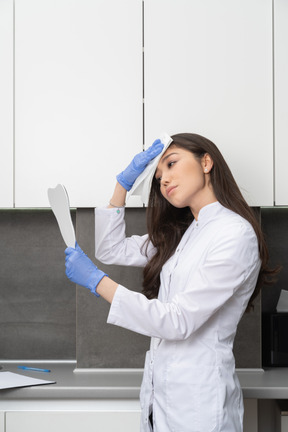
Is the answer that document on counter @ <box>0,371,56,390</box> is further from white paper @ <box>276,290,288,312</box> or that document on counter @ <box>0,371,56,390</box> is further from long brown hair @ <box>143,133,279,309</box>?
white paper @ <box>276,290,288,312</box>

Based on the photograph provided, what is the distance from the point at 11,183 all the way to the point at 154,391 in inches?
38.0

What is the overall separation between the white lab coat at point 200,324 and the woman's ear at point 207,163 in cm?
11

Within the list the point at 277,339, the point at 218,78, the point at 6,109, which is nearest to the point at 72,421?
the point at 277,339

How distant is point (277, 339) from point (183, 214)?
0.67 meters

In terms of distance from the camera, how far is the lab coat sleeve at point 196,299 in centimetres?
136

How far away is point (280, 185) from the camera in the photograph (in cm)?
198

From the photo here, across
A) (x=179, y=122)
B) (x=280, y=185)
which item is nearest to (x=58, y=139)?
(x=179, y=122)

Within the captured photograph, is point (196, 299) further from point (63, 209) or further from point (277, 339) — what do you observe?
point (277, 339)

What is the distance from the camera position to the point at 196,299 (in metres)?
1.36

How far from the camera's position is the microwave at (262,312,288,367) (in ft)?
6.82

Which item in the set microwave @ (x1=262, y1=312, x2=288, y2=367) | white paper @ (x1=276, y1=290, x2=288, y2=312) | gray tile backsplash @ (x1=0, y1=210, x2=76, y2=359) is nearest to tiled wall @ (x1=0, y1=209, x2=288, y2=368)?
gray tile backsplash @ (x1=0, y1=210, x2=76, y2=359)

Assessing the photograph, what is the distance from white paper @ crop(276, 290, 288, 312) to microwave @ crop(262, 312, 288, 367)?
0.10m

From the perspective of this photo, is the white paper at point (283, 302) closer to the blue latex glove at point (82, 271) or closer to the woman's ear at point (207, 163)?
the woman's ear at point (207, 163)

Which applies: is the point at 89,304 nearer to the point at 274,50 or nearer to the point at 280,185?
the point at 280,185
